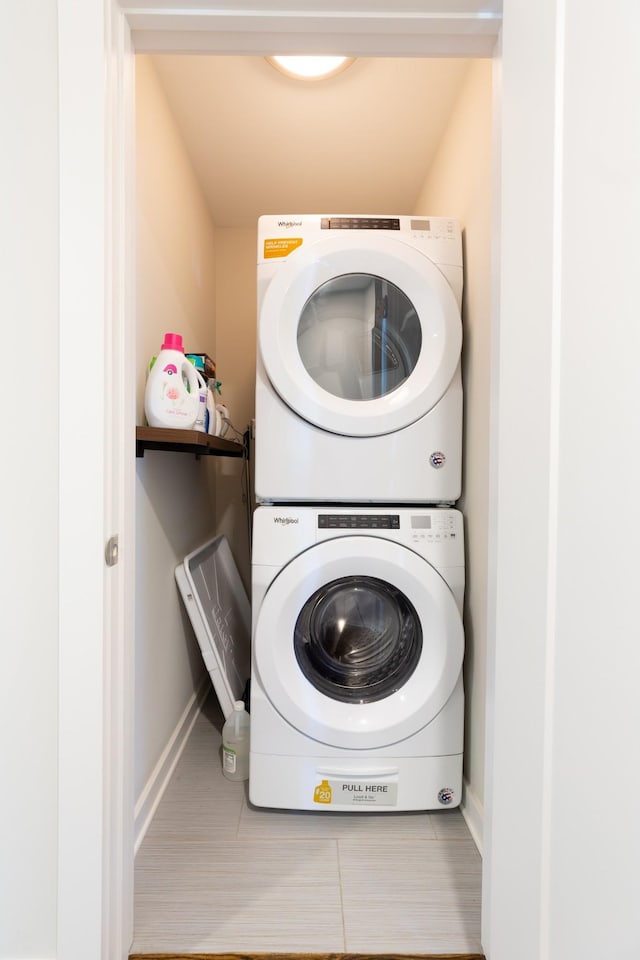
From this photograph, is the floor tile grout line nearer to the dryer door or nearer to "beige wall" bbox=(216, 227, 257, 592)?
the dryer door

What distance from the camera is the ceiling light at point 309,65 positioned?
151 cm

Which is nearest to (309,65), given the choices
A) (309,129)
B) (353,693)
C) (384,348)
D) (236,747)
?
(309,129)

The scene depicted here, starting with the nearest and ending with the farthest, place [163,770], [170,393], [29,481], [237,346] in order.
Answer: [29,481]
[170,393]
[163,770]
[237,346]

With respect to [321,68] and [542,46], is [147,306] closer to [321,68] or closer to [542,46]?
[321,68]

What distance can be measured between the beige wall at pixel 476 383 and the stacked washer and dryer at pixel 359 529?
5 cm

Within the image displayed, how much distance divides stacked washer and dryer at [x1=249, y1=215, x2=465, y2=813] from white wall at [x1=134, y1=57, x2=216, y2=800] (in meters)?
0.29

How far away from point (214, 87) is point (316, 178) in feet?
2.20

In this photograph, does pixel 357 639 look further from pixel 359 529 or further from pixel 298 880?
pixel 298 880

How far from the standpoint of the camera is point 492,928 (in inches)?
34.9

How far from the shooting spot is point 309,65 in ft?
5.01

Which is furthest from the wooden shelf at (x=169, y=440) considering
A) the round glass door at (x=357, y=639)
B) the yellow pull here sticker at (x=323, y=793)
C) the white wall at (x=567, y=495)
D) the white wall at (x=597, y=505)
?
the yellow pull here sticker at (x=323, y=793)

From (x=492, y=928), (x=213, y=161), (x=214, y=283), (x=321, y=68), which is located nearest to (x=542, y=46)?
(x=321, y=68)

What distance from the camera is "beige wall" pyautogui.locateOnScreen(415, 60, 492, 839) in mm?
1361

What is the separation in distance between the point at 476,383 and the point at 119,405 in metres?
0.94
